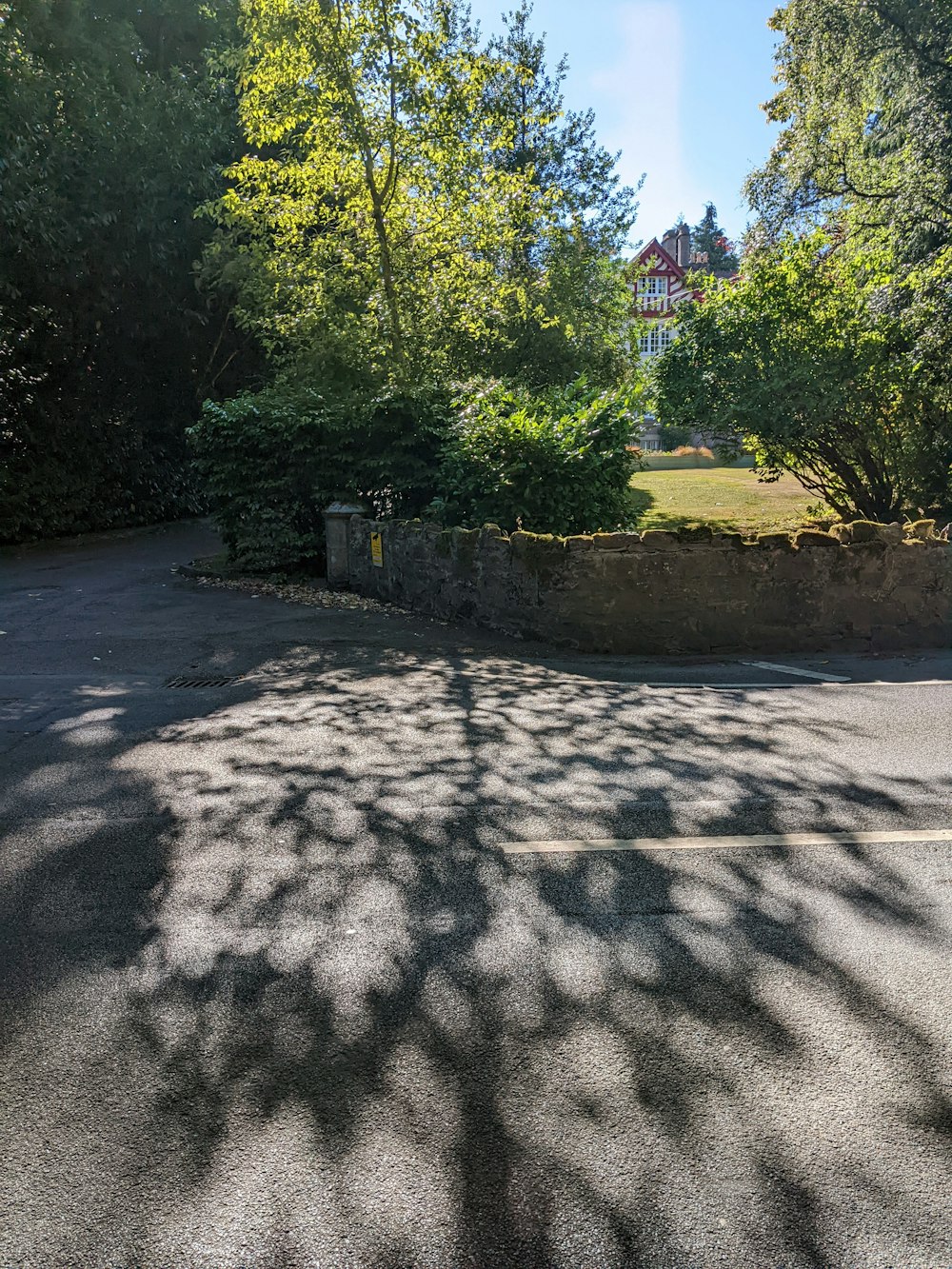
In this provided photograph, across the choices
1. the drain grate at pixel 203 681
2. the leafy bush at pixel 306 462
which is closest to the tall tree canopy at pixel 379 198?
the leafy bush at pixel 306 462

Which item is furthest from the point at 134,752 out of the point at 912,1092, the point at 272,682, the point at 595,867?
the point at 912,1092

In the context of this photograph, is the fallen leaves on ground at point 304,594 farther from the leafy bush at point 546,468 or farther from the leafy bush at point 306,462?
the leafy bush at point 546,468

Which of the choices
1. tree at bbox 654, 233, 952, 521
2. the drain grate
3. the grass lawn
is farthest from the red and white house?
the drain grate

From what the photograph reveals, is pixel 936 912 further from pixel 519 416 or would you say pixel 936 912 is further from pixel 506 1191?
pixel 519 416

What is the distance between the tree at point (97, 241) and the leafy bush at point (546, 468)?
39.3ft

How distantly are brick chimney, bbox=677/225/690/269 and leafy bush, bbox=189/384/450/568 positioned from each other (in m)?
88.4

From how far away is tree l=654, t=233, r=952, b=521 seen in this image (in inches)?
645

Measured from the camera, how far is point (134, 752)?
6504 millimetres

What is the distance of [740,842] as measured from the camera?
189 inches

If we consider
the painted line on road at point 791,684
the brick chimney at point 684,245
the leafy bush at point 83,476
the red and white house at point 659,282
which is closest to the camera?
the painted line on road at point 791,684

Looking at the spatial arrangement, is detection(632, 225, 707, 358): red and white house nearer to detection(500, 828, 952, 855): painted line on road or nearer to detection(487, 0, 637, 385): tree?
detection(487, 0, 637, 385): tree

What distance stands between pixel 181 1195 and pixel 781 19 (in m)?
24.7

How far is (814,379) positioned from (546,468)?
261 inches

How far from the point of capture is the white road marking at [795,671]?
28.8ft
